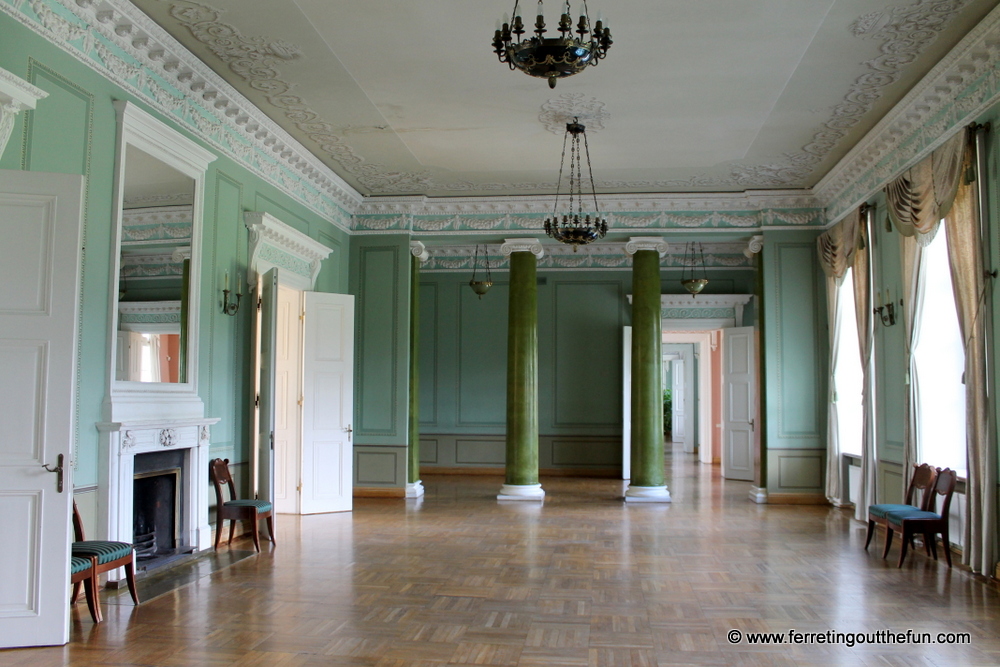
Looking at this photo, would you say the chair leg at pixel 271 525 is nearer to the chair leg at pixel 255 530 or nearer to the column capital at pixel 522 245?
the chair leg at pixel 255 530

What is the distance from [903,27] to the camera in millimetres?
5297

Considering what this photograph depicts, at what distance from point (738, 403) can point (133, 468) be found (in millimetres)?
9036

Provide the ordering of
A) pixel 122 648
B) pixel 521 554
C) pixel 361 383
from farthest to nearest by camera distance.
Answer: pixel 361 383 → pixel 521 554 → pixel 122 648

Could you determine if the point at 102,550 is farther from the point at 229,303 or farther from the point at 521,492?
the point at 521,492

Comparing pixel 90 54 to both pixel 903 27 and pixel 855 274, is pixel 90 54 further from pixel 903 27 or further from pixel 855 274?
pixel 855 274

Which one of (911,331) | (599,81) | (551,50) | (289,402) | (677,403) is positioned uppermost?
(599,81)

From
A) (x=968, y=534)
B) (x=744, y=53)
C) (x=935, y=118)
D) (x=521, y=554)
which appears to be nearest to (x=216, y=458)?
(x=521, y=554)

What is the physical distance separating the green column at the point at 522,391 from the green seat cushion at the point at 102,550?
5.64 m

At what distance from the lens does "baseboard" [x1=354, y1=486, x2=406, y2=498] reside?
9.87m

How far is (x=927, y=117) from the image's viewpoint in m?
6.61

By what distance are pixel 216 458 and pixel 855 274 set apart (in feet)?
21.5

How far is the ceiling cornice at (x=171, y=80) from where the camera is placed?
15.6 ft

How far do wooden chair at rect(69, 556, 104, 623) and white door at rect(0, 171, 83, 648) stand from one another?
0.24 meters

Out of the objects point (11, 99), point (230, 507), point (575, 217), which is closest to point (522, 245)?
point (575, 217)
